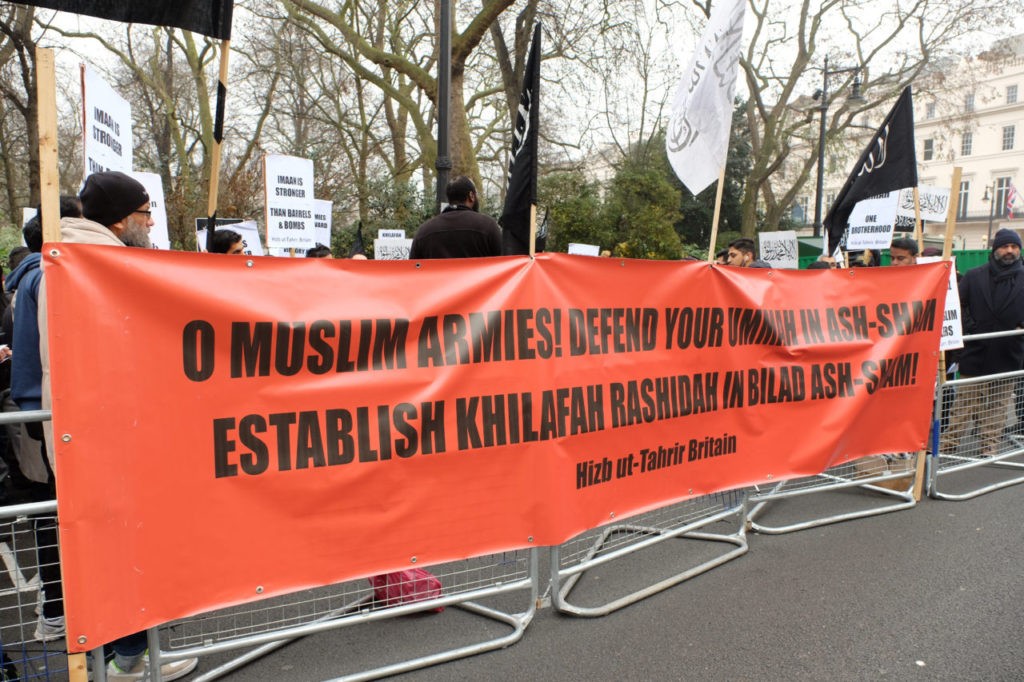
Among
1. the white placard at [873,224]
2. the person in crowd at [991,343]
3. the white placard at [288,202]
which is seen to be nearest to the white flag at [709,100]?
the person in crowd at [991,343]

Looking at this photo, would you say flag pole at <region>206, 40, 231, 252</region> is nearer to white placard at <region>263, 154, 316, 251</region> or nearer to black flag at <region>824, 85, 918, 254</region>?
black flag at <region>824, 85, 918, 254</region>

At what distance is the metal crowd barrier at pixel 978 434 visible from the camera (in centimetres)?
602

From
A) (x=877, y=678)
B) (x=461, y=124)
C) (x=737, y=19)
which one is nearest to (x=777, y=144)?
(x=461, y=124)

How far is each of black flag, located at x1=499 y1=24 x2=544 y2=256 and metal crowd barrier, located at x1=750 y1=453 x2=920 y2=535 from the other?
2738 millimetres

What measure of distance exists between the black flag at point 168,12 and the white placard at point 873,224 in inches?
321

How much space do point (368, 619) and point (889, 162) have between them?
5027mm

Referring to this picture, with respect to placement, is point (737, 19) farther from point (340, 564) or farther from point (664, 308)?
point (340, 564)

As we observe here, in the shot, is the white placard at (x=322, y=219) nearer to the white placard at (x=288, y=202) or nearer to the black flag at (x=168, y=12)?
the white placard at (x=288, y=202)

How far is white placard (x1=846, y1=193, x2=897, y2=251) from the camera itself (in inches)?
366

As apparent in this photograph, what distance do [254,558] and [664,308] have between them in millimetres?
2389

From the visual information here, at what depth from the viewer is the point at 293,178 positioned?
8758mm

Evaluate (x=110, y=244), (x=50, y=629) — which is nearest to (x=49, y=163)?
(x=110, y=244)

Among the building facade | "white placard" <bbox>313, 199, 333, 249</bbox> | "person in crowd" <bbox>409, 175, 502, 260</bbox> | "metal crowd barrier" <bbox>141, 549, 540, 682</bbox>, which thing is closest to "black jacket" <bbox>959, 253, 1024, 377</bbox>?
"person in crowd" <bbox>409, 175, 502, 260</bbox>

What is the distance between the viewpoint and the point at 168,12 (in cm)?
306
